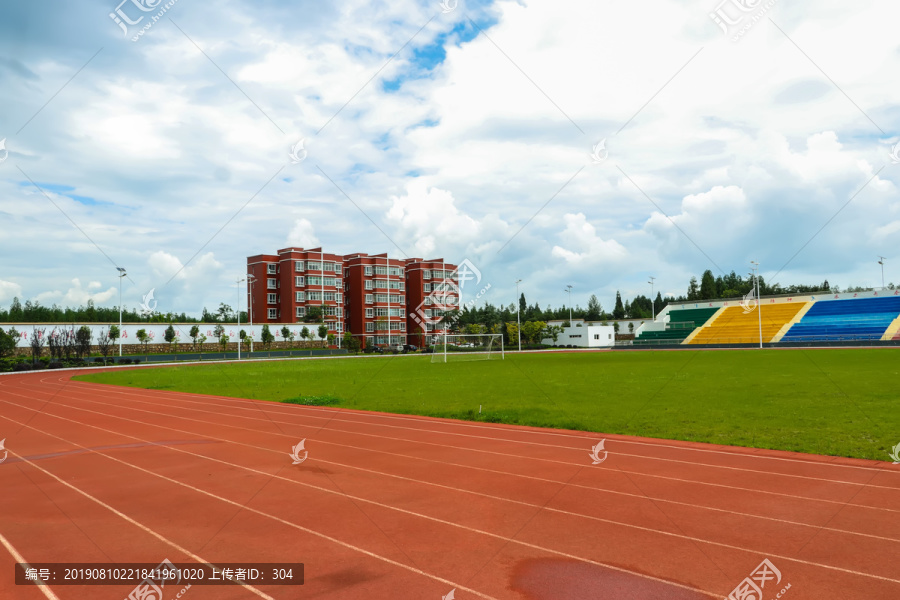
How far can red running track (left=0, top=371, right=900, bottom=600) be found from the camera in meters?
5.03

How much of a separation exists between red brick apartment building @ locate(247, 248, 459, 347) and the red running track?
7087 cm

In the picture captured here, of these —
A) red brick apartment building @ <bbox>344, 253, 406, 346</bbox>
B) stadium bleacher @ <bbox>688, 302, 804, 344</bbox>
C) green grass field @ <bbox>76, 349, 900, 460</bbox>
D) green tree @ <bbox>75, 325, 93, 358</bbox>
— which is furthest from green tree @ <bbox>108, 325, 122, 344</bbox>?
stadium bleacher @ <bbox>688, 302, 804, 344</bbox>

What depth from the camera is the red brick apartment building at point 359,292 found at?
84062 mm

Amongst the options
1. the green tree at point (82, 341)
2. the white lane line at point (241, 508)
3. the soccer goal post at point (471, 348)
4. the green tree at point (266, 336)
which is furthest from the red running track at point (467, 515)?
the green tree at point (266, 336)

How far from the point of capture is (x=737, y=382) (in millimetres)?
22000

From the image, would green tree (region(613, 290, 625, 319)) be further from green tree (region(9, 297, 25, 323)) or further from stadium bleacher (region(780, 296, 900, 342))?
green tree (region(9, 297, 25, 323))

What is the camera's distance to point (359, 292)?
303 feet

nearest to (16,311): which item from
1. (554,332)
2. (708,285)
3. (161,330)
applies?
(161,330)

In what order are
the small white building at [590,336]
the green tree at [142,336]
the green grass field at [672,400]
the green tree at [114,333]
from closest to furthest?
1. the green grass field at [672,400]
2. the green tree at [114,333]
3. the green tree at [142,336]
4. the small white building at [590,336]

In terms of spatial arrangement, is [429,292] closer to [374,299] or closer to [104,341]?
[374,299]

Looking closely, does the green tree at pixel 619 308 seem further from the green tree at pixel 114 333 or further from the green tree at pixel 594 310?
the green tree at pixel 114 333

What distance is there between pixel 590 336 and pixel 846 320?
28841 mm

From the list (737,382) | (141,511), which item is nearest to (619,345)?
(737,382)

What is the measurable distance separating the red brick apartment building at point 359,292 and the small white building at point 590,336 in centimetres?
2267
